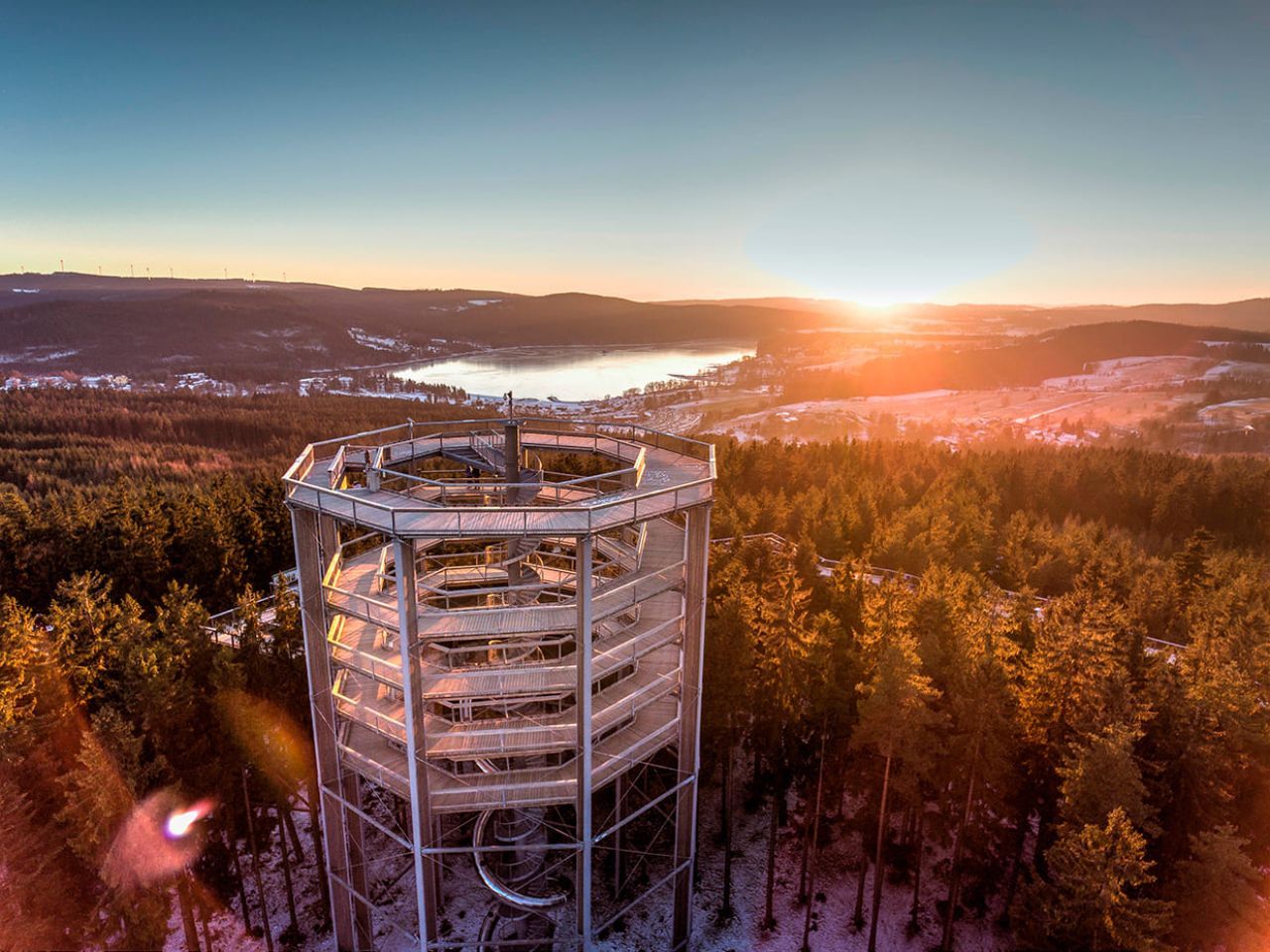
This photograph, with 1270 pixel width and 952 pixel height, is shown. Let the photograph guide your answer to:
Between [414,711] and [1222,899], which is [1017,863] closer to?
[1222,899]

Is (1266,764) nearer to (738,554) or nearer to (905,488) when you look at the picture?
(738,554)

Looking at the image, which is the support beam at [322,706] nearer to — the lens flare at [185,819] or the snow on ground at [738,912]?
the snow on ground at [738,912]

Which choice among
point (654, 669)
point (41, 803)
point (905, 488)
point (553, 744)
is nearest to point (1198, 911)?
point (654, 669)

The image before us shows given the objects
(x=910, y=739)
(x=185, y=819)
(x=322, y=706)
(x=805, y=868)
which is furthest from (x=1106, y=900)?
(x=185, y=819)

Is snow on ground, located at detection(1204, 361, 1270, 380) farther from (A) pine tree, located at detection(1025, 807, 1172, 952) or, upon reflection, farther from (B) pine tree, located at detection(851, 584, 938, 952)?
(A) pine tree, located at detection(1025, 807, 1172, 952)

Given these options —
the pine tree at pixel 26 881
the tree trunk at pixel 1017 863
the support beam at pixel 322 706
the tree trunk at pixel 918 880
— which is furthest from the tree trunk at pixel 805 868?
the pine tree at pixel 26 881

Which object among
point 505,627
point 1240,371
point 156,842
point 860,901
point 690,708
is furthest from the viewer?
point 1240,371
